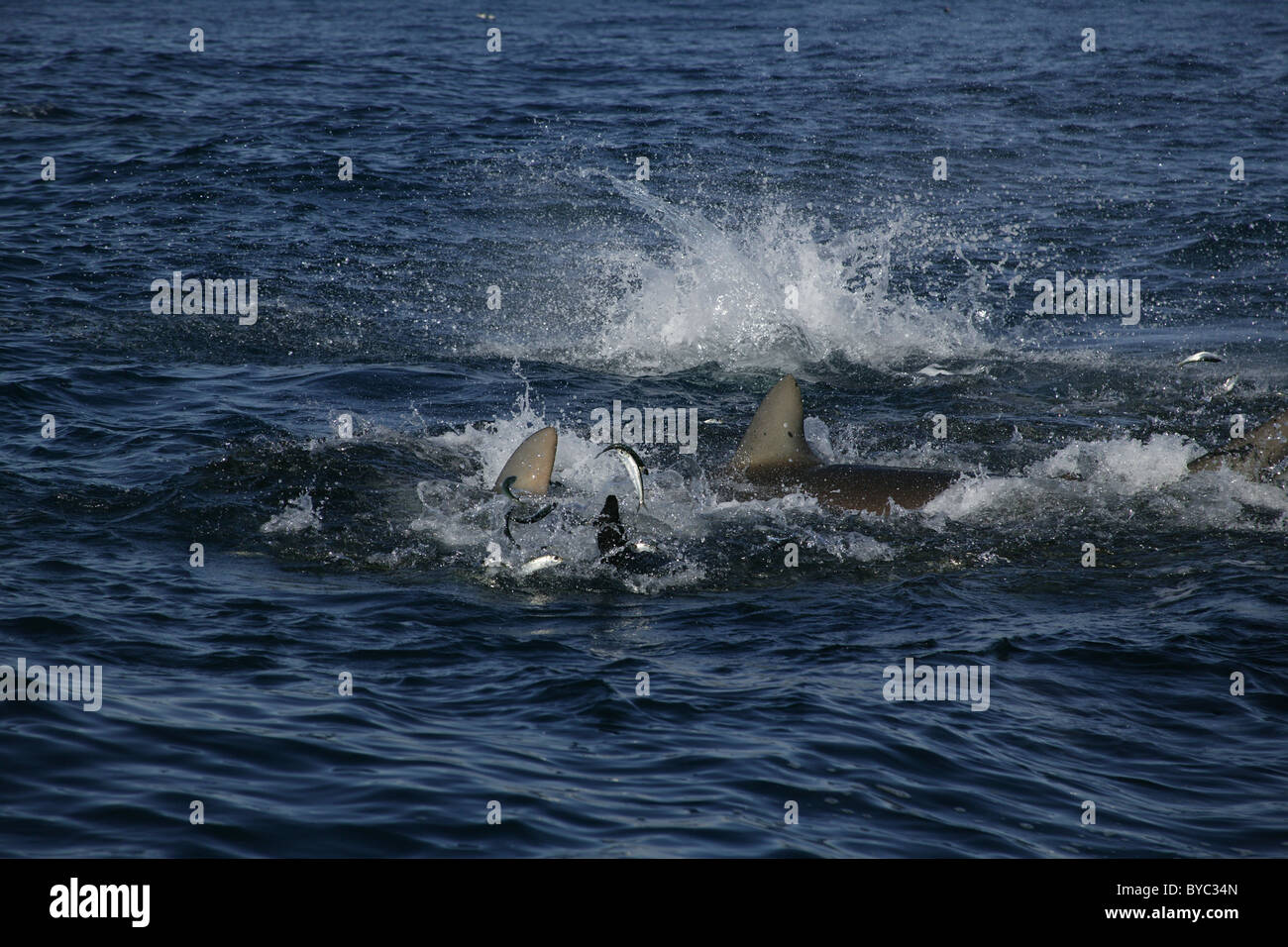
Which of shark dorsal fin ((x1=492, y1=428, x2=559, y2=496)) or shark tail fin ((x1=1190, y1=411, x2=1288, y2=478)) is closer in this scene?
shark dorsal fin ((x1=492, y1=428, x2=559, y2=496))

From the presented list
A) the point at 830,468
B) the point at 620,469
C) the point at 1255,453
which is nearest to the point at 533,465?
the point at 620,469

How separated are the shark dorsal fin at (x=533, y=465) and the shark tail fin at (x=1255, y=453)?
4.78 m

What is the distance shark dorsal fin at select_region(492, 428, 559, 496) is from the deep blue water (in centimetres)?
40

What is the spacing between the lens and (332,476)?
9.49 m

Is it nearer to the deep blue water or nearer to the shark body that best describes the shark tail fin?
the shark body

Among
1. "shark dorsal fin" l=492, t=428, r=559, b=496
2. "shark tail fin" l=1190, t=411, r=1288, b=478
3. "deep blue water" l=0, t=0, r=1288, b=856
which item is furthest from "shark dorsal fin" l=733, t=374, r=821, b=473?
"shark tail fin" l=1190, t=411, r=1288, b=478

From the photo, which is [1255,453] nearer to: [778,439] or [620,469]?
[778,439]

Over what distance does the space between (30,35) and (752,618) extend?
26.1 metres

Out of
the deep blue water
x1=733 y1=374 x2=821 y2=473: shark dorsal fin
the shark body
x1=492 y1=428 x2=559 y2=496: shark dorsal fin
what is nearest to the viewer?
the deep blue water

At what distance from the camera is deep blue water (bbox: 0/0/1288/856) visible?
570cm

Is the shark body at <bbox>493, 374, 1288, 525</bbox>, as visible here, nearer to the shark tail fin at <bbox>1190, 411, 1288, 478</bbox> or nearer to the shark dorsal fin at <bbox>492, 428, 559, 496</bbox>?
the shark tail fin at <bbox>1190, 411, 1288, 478</bbox>

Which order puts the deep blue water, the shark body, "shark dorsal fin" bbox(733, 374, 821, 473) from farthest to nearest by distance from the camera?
"shark dorsal fin" bbox(733, 374, 821, 473), the shark body, the deep blue water

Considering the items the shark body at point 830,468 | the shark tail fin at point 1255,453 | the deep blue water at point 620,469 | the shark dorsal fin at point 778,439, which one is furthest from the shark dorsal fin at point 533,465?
the shark tail fin at point 1255,453

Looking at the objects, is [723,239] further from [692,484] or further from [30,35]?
[30,35]
